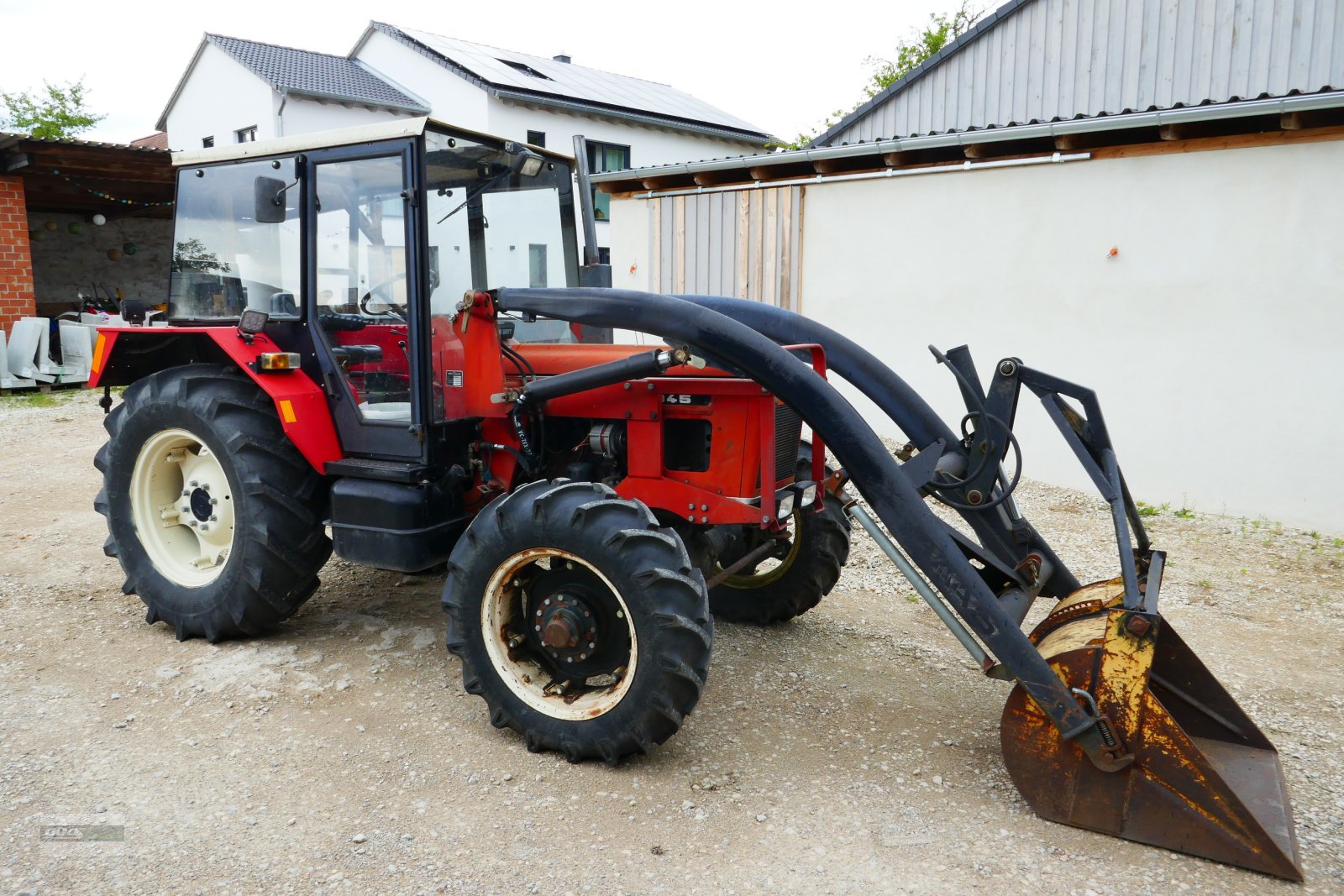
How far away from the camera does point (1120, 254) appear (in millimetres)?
6734

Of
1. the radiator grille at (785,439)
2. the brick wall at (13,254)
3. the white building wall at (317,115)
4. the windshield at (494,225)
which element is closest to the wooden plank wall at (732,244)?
the windshield at (494,225)

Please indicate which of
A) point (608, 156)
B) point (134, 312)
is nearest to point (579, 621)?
point (134, 312)

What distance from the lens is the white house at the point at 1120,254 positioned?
605cm

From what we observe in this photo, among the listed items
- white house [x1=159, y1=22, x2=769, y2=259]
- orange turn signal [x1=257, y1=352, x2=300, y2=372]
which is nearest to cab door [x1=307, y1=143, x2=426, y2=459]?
orange turn signal [x1=257, y1=352, x2=300, y2=372]

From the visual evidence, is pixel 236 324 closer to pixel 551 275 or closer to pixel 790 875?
pixel 551 275

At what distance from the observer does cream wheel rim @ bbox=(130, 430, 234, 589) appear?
13.5ft

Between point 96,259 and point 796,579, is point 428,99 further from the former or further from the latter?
point 796,579

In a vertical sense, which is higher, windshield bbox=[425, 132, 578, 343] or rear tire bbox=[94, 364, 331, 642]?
windshield bbox=[425, 132, 578, 343]

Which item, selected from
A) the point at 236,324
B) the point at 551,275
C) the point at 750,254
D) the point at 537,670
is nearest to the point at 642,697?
the point at 537,670

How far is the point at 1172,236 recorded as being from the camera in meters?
6.49

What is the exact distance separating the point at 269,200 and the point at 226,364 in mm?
832

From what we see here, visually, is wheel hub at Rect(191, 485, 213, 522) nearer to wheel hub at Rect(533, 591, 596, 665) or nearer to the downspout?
wheel hub at Rect(533, 591, 596, 665)

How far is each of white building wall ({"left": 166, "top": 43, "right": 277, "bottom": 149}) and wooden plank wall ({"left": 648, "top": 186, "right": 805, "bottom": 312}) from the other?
13.4 m

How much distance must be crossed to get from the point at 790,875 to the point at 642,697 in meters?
0.69
